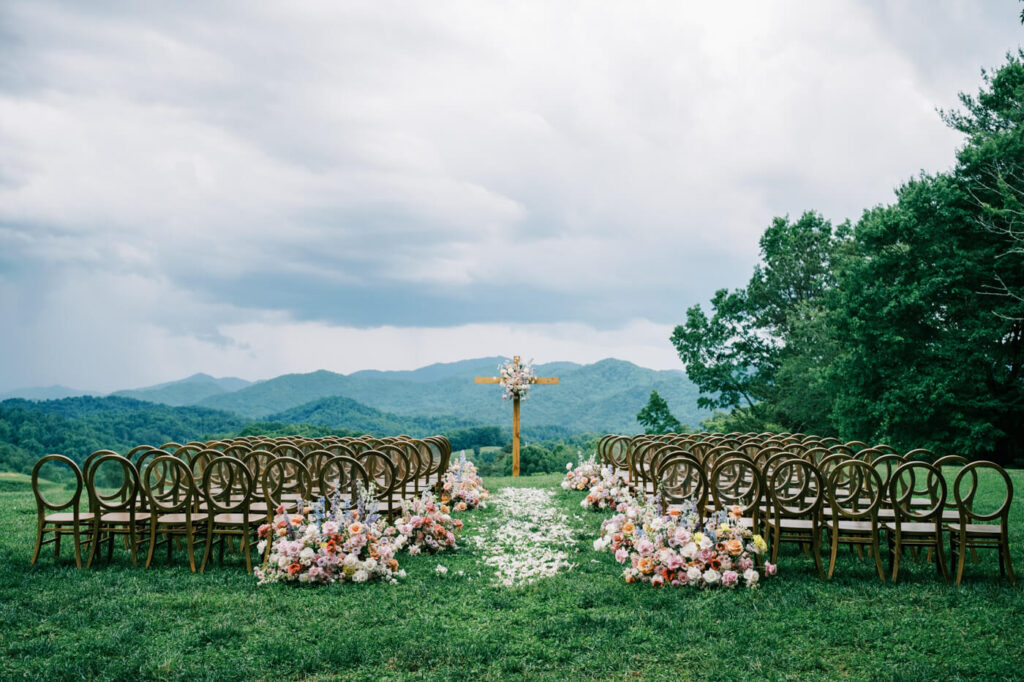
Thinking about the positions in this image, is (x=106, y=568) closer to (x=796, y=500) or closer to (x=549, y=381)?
(x=796, y=500)

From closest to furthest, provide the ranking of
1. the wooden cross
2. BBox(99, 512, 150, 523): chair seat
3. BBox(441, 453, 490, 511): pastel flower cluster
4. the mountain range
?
1. BBox(99, 512, 150, 523): chair seat
2. BBox(441, 453, 490, 511): pastel flower cluster
3. the wooden cross
4. the mountain range

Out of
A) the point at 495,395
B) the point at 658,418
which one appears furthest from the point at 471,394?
the point at 658,418

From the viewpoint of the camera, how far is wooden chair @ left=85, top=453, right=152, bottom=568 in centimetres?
609

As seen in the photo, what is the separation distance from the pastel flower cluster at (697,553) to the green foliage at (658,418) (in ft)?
81.3

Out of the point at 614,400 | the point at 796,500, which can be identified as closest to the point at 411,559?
the point at 796,500

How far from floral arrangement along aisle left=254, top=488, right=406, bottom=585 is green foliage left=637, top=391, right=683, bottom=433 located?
1002 inches

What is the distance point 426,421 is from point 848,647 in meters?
47.2

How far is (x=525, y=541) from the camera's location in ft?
25.6

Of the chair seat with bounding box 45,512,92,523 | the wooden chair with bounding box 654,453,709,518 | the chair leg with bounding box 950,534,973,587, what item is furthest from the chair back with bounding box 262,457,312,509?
the chair leg with bounding box 950,534,973,587

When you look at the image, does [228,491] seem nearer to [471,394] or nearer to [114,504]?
[114,504]

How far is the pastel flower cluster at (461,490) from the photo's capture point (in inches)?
399

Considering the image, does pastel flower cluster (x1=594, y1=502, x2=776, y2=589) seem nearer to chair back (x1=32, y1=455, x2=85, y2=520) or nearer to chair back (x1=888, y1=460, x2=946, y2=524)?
chair back (x1=888, y1=460, x2=946, y2=524)

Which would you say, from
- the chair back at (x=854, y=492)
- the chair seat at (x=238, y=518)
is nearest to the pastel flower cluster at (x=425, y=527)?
the chair seat at (x=238, y=518)

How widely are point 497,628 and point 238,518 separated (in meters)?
3.22
